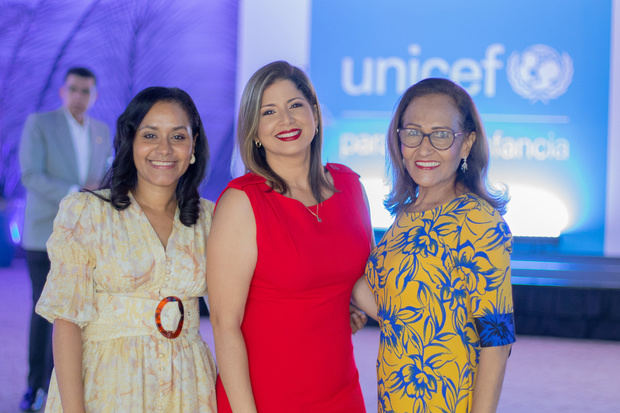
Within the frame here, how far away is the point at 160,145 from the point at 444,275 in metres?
0.89

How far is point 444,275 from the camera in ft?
5.22

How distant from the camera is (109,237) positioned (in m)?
1.59

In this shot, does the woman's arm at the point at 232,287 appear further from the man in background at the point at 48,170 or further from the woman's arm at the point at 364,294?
the man in background at the point at 48,170

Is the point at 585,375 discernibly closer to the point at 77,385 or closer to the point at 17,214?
the point at 77,385

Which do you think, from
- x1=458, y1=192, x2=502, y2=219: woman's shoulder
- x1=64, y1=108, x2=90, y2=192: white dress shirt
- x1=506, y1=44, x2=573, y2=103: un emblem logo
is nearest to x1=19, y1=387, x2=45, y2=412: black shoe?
x1=64, y1=108, x2=90, y2=192: white dress shirt

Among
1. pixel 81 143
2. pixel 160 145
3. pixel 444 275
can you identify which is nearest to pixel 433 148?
pixel 444 275

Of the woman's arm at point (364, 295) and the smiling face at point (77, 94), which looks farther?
the smiling face at point (77, 94)

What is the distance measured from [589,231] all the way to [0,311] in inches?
262

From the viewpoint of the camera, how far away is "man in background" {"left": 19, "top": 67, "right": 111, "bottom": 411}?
3504mm

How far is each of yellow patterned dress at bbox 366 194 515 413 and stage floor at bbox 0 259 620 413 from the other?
7.29 ft

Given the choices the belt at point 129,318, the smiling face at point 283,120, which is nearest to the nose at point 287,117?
the smiling face at point 283,120

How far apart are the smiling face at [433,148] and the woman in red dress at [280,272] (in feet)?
0.93

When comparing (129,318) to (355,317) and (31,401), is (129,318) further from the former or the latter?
(31,401)

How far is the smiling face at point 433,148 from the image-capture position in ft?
5.66
